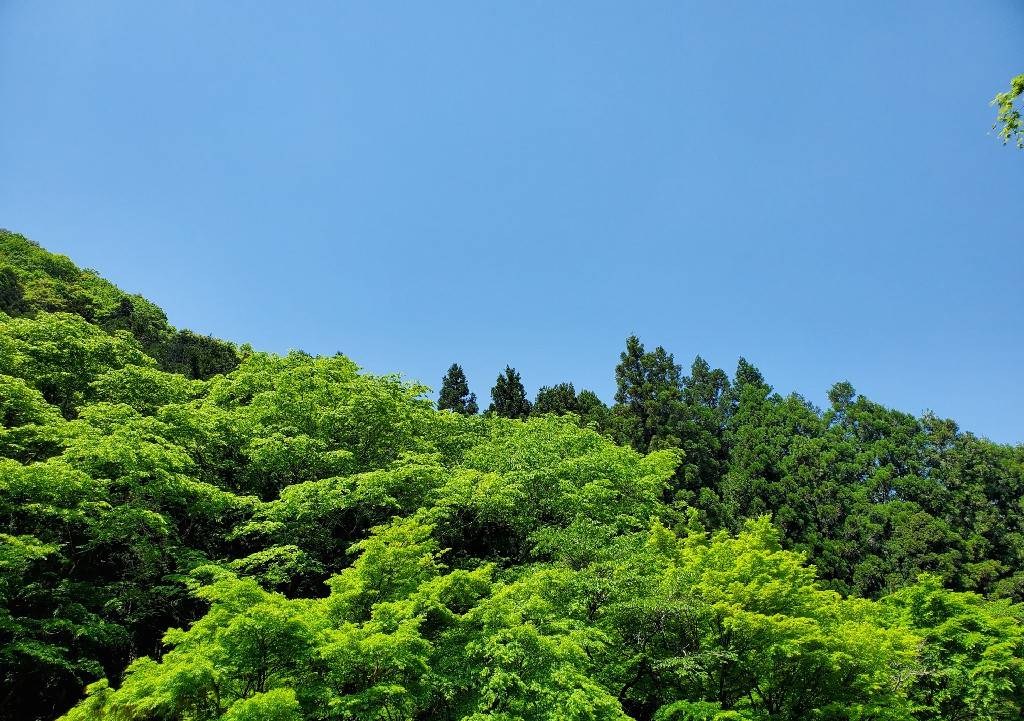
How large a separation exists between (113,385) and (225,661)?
41.6ft

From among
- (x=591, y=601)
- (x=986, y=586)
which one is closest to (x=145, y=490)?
(x=591, y=601)

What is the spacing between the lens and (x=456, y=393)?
135ft

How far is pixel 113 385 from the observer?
17.5 meters

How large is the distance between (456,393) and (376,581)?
30924 mm

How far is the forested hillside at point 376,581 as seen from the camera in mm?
9070

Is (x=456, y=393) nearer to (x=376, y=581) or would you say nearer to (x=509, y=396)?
(x=509, y=396)

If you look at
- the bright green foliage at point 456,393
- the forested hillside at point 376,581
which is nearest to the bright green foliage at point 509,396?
the bright green foliage at point 456,393

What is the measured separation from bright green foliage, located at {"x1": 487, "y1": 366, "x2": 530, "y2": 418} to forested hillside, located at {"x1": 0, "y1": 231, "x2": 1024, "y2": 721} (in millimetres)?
13191

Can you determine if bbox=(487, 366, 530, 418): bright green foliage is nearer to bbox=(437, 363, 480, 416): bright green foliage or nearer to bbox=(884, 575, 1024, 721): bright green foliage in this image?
bbox=(437, 363, 480, 416): bright green foliage

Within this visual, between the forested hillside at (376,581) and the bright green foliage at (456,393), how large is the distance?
14.1 metres

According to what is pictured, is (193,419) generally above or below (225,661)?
above

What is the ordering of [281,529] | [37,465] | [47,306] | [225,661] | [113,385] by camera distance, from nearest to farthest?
[225,661] < [37,465] < [281,529] < [113,385] < [47,306]

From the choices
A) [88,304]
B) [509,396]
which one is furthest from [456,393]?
[88,304]

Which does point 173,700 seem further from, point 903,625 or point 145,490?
point 903,625
